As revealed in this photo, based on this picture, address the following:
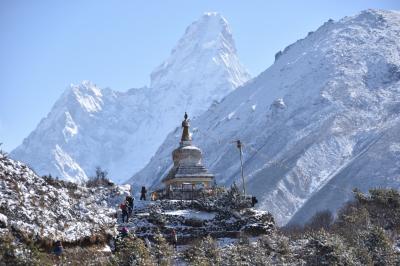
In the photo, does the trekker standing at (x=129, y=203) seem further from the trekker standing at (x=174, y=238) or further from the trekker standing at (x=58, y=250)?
the trekker standing at (x=58, y=250)

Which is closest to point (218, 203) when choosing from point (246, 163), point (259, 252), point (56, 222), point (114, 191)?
point (114, 191)

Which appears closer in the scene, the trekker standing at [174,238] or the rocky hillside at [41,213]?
the rocky hillside at [41,213]

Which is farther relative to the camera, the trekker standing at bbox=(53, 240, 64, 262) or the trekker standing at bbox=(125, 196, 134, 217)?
the trekker standing at bbox=(125, 196, 134, 217)

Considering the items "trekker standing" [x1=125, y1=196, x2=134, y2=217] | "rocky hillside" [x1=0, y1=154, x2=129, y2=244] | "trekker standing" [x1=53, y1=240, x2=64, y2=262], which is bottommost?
"trekker standing" [x1=53, y1=240, x2=64, y2=262]

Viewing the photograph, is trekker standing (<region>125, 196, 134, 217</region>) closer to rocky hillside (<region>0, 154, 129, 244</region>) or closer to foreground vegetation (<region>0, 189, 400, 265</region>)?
foreground vegetation (<region>0, 189, 400, 265</region>)

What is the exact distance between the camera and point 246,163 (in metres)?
196

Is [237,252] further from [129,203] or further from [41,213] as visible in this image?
[41,213]

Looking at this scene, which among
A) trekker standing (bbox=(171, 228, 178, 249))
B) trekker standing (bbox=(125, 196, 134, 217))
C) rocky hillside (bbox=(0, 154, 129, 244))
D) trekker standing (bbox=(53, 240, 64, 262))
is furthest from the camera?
trekker standing (bbox=(125, 196, 134, 217))

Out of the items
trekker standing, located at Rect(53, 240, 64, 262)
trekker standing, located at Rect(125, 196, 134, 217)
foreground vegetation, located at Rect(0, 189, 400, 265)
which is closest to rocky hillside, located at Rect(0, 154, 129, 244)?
trekker standing, located at Rect(53, 240, 64, 262)

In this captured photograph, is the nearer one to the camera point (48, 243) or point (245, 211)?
point (48, 243)

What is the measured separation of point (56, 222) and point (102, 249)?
7.15 ft

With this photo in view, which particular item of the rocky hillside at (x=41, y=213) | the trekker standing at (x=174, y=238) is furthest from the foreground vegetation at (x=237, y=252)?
the trekker standing at (x=174, y=238)

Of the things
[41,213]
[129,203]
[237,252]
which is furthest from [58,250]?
[129,203]

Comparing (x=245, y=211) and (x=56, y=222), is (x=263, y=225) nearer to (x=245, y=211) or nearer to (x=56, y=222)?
(x=245, y=211)
